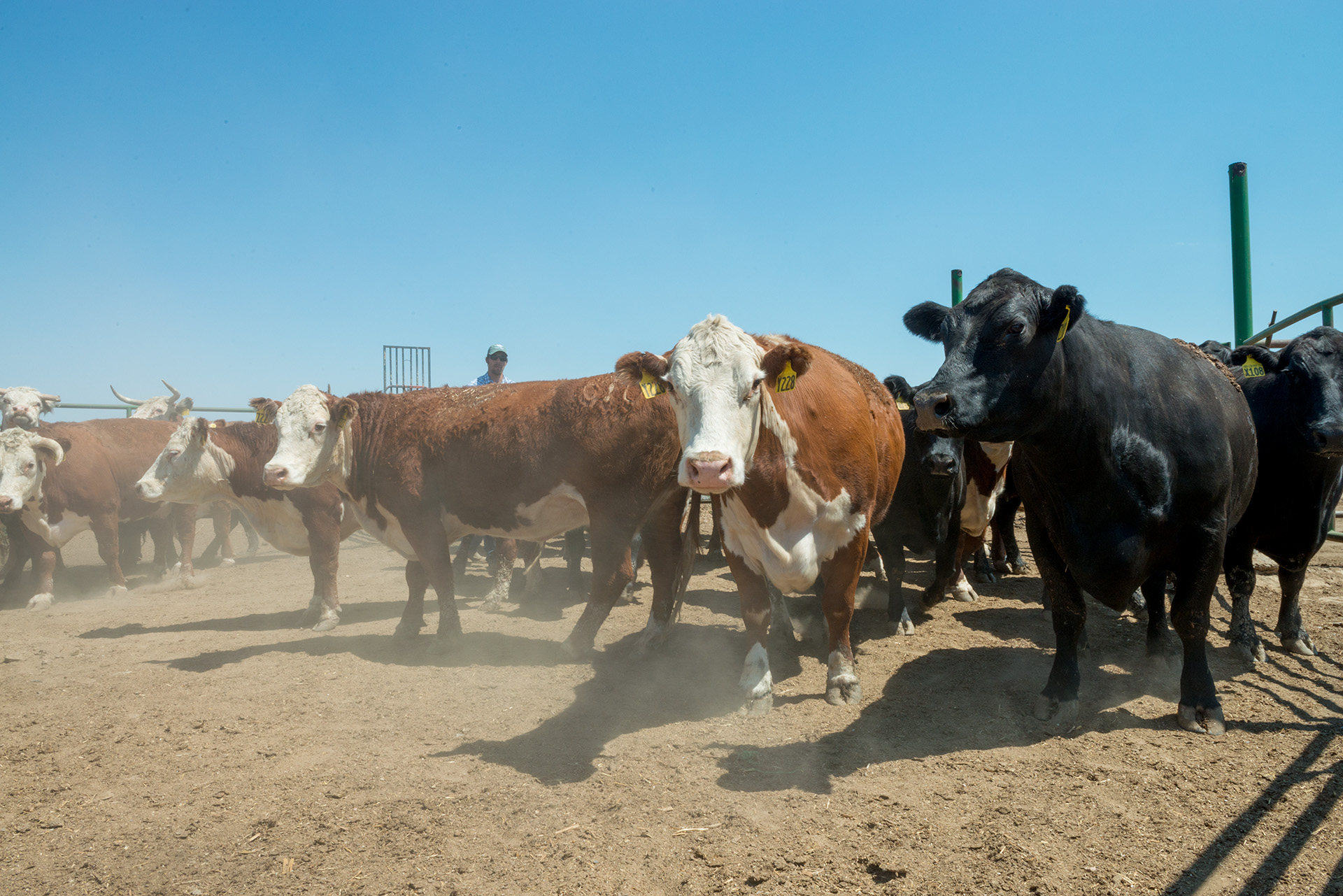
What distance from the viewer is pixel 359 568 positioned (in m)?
9.88

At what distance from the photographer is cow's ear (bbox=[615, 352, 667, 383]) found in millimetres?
3992

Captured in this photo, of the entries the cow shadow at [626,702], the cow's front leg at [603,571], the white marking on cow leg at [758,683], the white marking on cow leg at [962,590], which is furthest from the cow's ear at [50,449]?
the white marking on cow leg at [962,590]

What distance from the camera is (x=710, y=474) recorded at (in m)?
3.30

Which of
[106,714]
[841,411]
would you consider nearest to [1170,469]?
[841,411]

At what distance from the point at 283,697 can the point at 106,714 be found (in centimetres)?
92

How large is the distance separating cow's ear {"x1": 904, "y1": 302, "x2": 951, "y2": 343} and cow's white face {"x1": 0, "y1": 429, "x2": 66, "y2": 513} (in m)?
9.03

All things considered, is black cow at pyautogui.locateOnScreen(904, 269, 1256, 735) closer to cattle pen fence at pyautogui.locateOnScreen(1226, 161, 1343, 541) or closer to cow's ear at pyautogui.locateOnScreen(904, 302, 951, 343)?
cow's ear at pyautogui.locateOnScreen(904, 302, 951, 343)

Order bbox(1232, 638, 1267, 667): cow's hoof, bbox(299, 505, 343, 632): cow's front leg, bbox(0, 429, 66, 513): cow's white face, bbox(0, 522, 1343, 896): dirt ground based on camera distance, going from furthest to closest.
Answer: bbox(0, 429, 66, 513): cow's white face → bbox(299, 505, 343, 632): cow's front leg → bbox(1232, 638, 1267, 667): cow's hoof → bbox(0, 522, 1343, 896): dirt ground

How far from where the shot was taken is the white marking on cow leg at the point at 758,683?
4.13m

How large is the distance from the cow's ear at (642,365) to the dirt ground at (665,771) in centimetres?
187

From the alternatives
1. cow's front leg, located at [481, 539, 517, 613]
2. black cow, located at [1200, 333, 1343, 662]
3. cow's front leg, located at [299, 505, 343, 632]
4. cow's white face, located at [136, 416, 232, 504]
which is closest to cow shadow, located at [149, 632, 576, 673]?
cow's front leg, located at [299, 505, 343, 632]

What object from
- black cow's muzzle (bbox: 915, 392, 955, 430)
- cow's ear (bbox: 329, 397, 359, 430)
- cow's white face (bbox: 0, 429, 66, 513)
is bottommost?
cow's white face (bbox: 0, 429, 66, 513)

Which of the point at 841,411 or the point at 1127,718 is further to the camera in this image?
the point at 841,411

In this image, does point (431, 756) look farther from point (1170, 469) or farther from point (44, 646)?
point (44, 646)
